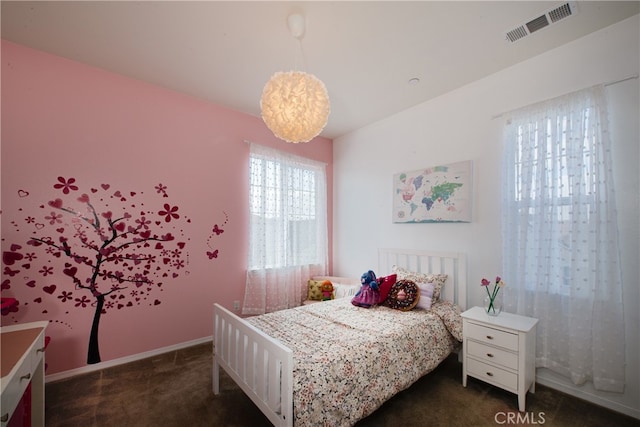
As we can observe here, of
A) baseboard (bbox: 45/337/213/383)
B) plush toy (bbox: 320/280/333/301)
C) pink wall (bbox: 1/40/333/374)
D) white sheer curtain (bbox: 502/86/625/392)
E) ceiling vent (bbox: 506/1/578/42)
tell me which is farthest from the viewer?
plush toy (bbox: 320/280/333/301)

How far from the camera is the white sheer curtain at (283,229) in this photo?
335cm

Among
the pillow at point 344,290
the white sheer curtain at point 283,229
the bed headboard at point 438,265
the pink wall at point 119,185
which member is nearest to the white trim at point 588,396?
the bed headboard at point 438,265

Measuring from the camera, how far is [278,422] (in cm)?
141

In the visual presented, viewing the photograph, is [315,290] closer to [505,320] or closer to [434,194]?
[434,194]

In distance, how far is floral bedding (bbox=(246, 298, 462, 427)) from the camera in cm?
146

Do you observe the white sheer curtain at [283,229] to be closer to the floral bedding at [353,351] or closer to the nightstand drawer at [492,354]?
the floral bedding at [353,351]

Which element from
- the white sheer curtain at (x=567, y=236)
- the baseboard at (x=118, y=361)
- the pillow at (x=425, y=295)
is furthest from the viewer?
the pillow at (x=425, y=295)

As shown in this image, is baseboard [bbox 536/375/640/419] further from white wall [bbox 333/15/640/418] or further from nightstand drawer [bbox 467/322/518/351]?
nightstand drawer [bbox 467/322/518/351]

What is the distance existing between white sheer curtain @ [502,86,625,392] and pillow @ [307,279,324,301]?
2016 millimetres

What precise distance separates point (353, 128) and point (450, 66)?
Result: 1.63m

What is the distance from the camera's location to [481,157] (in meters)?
2.60

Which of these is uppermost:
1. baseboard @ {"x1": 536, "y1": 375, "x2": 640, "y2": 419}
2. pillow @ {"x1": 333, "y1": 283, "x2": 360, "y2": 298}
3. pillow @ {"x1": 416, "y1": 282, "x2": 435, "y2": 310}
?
pillow @ {"x1": 416, "y1": 282, "x2": 435, "y2": 310}

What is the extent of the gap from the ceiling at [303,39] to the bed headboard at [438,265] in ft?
5.70

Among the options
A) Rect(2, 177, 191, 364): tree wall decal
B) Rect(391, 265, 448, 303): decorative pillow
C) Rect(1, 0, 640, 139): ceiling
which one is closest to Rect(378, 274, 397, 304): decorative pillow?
Rect(391, 265, 448, 303): decorative pillow
